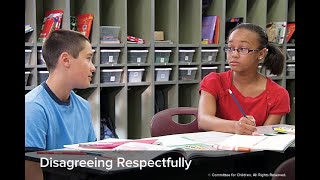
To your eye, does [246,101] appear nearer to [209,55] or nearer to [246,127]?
[246,127]

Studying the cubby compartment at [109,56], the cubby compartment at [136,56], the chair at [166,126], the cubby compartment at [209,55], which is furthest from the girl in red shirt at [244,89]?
the cubby compartment at [209,55]

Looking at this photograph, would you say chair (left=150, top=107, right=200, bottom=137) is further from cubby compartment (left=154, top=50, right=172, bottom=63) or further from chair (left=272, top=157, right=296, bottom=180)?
cubby compartment (left=154, top=50, right=172, bottom=63)

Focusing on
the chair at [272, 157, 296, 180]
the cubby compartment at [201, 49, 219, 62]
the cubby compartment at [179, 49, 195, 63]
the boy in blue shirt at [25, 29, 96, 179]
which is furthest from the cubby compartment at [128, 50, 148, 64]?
the chair at [272, 157, 296, 180]

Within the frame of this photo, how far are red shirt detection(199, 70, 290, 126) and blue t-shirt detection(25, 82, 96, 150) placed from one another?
59 cm

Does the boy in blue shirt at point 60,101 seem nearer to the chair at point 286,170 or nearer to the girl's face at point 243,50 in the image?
the girl's face at point 243,50

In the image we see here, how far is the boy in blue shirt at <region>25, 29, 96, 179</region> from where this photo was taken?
1.45 metres

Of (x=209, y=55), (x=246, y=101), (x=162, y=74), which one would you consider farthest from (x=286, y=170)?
(x=209, y=55)

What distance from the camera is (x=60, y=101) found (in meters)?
1.56

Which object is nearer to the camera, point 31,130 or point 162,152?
point 162,152
